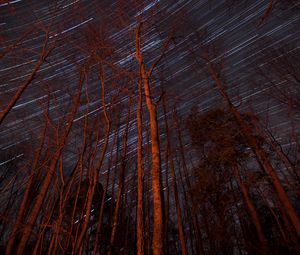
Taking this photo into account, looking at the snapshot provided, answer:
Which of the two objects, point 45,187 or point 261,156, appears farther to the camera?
point 261,156

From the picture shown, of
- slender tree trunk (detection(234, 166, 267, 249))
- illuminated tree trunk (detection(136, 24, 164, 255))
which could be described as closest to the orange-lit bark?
illuminated tree trunk (detection(136, 24, 164, 255))

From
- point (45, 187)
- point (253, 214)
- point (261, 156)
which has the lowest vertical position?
point (253, 214)

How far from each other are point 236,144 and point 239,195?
2212 millimetres

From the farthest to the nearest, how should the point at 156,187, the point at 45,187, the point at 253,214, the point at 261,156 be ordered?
the point at 253,214
the point at 261,156
the point at 45,187
the point at 156,187

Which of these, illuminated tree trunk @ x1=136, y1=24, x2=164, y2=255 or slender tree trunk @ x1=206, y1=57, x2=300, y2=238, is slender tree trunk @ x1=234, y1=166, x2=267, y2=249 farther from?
illuminated tree trunk @ x1=136, y1=24, x2=164, y2=255

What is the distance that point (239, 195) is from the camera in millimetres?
9680

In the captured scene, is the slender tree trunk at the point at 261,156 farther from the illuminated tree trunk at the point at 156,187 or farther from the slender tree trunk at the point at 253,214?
the illuminated tree trunk at the point at 156,187

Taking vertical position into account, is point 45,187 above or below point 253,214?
above

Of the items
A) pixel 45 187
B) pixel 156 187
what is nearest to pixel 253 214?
pixel 156 187

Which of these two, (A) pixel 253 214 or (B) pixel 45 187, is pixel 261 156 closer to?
(A) pixel 253 214

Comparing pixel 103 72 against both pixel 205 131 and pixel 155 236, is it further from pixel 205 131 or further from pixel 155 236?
pixel 205 131

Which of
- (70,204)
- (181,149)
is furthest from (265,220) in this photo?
(70,204)

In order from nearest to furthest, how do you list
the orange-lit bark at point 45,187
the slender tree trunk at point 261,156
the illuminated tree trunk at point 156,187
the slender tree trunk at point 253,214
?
1. the illuminated tree trunk at point 156,187
2. the orange-lit bark at point 45,187
3. the slender tree trunk at point 261,156
4. the slender tree trunk at point 253,214

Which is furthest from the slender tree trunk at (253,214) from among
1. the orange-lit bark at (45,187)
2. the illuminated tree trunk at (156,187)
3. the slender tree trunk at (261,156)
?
the orange-lit bark at (45,187)
